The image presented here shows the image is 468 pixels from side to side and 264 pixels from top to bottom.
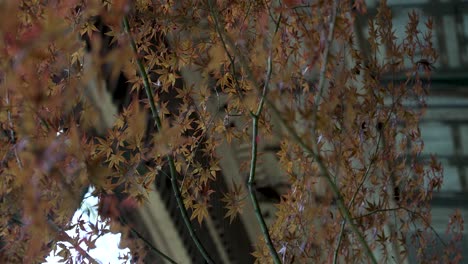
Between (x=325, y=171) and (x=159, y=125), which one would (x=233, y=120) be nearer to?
(x=159, y=125)

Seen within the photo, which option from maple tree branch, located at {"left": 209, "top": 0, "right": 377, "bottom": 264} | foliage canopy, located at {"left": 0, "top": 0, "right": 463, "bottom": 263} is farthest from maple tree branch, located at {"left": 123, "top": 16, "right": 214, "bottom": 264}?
maple tree branch, located at {"left": 209, "top": 0, "right": 377, "bottom": 264}

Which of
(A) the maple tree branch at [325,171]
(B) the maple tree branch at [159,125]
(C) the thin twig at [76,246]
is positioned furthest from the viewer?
(C) the thin twig at [76,246]

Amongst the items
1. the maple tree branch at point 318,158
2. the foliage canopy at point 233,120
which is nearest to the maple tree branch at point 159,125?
the foliage canopy at point 233,120

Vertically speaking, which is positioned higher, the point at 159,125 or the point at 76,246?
the point at 159,125

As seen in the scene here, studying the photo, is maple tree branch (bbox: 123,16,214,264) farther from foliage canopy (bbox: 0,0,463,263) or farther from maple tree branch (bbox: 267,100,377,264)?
maple tree branch (bbox: 267,100,377,264)

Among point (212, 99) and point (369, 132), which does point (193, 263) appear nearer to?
point (212, 99)

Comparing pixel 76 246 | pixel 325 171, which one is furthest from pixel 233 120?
pixel 325 171

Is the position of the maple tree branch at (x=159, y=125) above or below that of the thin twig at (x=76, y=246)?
above

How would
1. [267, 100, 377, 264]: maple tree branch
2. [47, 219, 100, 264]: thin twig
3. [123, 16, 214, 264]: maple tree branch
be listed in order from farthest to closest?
1. [47, 219, 100, 264]: thin twig
2. [123, 16, 214, 264]: maple tree branch
3. [267, 100, 377, 264]: maple tree branch

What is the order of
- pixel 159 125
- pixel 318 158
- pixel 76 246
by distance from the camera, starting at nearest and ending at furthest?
1. pixel 318 158
2. pixel 159 125
3. pixel 76 246

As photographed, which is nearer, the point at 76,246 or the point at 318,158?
the point at 318,158

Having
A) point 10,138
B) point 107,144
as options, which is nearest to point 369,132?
point 107,144

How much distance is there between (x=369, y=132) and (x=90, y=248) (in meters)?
1.10

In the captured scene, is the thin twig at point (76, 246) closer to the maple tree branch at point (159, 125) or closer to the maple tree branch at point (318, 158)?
the maple tree branch at point (159, 125)
